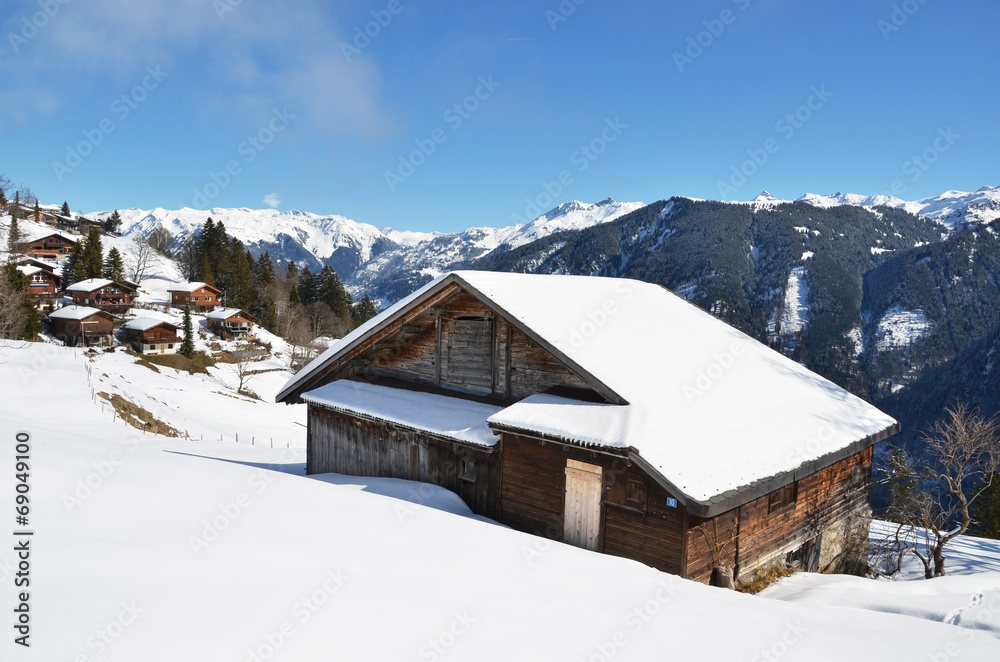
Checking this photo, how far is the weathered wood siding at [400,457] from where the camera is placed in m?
11.8

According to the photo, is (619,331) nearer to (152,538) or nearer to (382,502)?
(382,502)

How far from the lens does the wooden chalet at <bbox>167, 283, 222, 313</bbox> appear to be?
83.8 m

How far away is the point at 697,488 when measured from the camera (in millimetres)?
8328

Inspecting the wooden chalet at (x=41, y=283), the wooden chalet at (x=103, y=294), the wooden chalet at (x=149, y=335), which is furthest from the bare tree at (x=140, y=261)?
the wooden chalet at (x=149, y=335)

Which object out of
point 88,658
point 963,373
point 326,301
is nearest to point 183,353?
point 326,301

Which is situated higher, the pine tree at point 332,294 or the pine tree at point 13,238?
the pine tree at point 13,238

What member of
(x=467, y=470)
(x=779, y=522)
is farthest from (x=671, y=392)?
(x=467, y=470)

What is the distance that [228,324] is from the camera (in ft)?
256

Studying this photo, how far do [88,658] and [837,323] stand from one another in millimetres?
188412

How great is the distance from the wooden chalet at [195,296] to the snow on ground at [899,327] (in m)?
163

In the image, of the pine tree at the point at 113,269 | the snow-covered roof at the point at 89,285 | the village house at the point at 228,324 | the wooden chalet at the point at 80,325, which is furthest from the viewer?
the pine tree at the point at 113,269

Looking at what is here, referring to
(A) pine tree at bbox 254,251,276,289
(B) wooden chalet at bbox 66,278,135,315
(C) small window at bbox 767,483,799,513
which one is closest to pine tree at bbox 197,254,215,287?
(A) pine tree at bbox 254,251,276,289

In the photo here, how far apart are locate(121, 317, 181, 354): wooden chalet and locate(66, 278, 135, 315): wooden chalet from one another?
8.23m

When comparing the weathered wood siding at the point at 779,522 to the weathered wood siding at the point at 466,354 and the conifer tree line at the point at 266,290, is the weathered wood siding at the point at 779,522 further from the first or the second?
the conifer tree line at the point at 266,290
